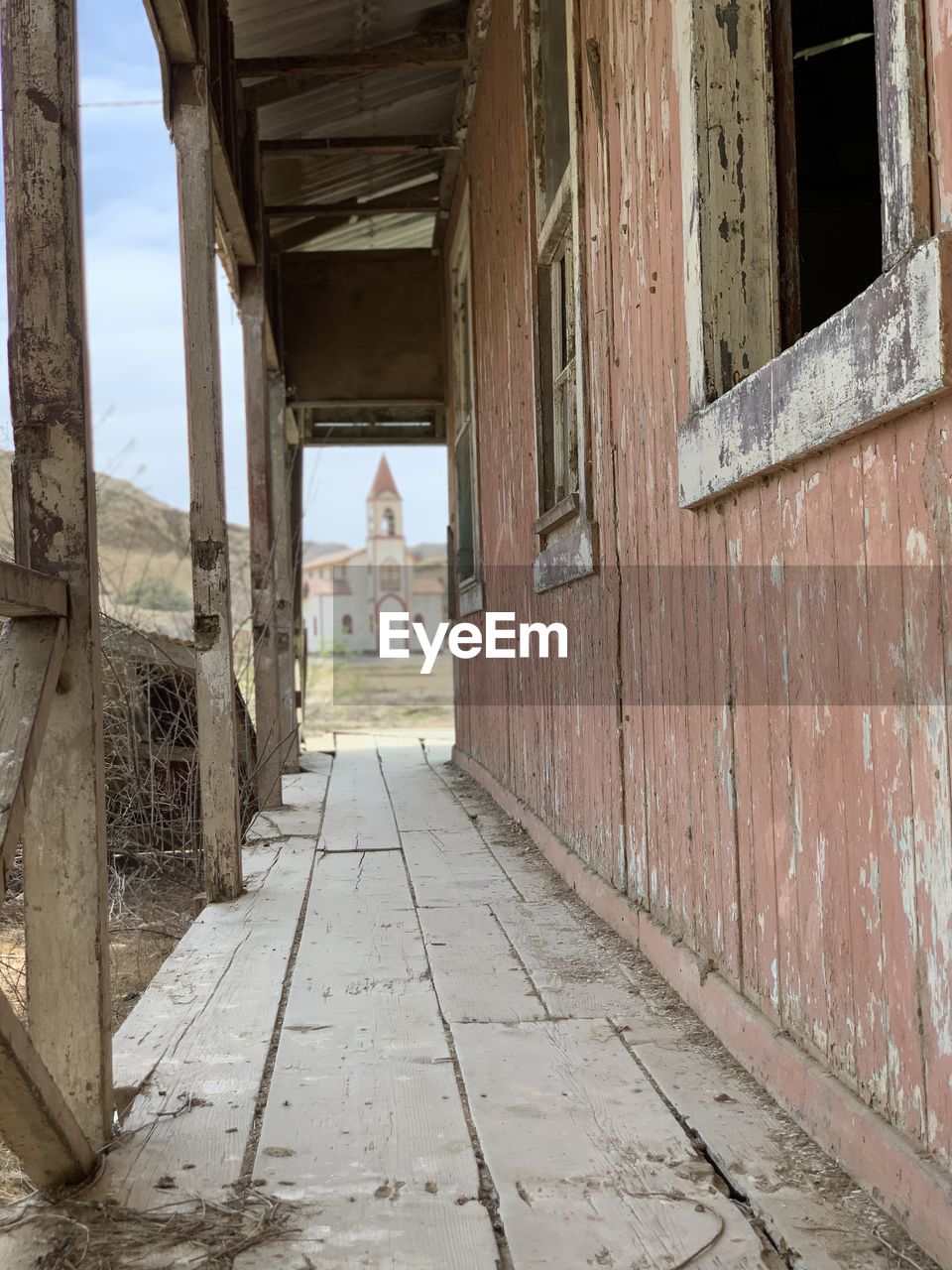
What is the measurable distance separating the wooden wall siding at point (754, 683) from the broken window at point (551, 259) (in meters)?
0.69

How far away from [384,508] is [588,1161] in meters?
83.1

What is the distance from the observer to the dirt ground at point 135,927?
4227 millimetres

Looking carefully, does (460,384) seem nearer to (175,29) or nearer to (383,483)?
(175,29)

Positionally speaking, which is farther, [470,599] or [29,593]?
[470,599]

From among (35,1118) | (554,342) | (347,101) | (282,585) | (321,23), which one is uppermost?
(347,101)

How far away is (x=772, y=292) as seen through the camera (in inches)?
97.9

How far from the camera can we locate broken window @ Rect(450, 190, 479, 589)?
26.2 feet

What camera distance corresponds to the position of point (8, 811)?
1.58 m

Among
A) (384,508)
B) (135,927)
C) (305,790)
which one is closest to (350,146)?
(305,790)

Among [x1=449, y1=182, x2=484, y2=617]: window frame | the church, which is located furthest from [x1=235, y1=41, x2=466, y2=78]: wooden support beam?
the church


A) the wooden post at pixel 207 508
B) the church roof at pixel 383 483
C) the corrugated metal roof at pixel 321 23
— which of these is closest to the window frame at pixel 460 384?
the corrugated metal roof at pixel 321 23

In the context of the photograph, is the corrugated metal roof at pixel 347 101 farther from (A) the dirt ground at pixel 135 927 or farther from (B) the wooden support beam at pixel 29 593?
(B) the wooden support beam at pixel 29 593

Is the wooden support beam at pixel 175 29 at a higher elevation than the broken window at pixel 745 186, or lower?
higher

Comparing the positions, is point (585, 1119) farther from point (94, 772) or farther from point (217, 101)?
point (217, 101)
